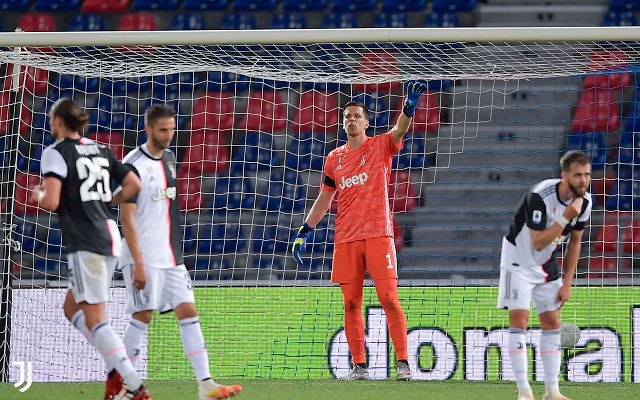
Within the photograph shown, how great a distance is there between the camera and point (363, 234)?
23.1 feet

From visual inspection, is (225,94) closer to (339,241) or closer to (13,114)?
(13,114)

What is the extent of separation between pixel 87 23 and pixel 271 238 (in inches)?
151

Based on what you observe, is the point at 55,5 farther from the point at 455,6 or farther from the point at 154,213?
the point at 154,213

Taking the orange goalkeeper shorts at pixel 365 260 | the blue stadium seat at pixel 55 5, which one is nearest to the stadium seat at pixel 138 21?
the blue stadium seat at pixel 55 5

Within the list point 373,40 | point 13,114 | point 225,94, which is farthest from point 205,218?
point 373,40

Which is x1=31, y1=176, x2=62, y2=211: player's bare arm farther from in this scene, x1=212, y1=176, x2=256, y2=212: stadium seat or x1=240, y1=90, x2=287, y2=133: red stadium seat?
x1=240, y1=90, x2=287, y2=133: red stadium seat

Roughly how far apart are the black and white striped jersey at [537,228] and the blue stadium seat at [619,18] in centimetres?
623

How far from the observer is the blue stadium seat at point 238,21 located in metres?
11.6

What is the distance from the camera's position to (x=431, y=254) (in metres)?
9.73

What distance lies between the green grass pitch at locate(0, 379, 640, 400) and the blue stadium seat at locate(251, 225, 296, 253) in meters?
2.77

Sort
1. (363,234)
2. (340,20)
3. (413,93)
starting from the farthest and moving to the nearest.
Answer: (340,20) < (363,234) < (413,93)

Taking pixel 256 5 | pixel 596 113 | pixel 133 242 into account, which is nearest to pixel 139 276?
pixel 133 242

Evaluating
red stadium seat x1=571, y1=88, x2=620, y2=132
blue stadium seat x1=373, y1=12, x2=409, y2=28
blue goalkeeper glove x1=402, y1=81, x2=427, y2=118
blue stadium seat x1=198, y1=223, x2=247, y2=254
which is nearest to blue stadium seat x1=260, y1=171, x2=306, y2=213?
blue stadium seat x1=198, y1=223, x2=247, y2=254

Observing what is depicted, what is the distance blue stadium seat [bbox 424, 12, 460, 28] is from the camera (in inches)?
446
